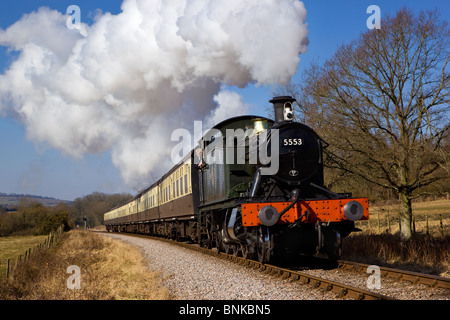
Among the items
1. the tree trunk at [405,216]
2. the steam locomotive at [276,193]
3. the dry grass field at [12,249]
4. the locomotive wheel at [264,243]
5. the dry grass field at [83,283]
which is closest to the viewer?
the dry grass field at [83,283]

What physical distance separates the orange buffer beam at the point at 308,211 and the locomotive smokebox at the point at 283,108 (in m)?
2.18

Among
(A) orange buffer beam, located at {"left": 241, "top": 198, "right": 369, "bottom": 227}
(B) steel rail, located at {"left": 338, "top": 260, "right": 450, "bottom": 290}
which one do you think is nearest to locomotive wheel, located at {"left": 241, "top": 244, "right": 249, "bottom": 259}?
(A) orange buffer beam, located at {"left": 241, "top": 198, "right": 369, "bottom": 227}

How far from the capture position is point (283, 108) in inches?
415

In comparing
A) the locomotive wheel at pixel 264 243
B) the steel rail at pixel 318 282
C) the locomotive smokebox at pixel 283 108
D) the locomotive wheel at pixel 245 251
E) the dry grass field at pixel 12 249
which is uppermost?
the locomotive smokebox at pixel 283 108

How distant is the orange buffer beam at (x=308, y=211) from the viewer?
9273 millimetres

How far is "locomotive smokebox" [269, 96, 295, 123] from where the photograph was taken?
10469 millimetres

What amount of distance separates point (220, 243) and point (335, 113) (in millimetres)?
6692

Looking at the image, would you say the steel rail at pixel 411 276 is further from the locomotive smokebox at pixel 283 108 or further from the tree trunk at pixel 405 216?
the tree trunk at pixel 405 216

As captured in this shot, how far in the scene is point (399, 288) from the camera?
7.34 m

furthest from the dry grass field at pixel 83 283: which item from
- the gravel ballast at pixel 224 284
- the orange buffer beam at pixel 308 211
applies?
the orange buffer beam at pixel 308 211

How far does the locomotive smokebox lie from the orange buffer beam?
85.7 inches

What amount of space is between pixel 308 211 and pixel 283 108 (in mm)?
2599
